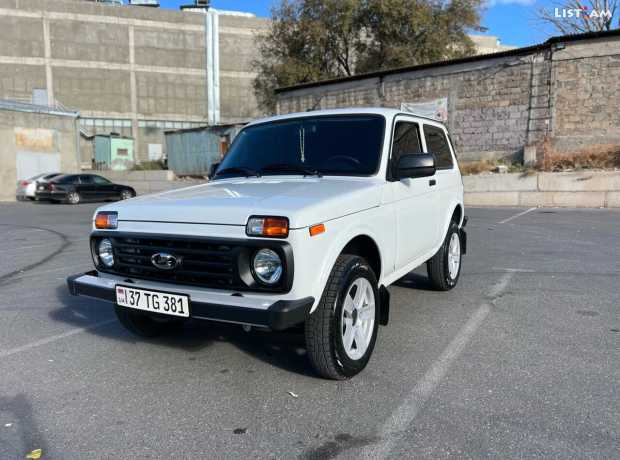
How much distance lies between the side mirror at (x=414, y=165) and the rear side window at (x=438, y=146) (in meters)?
1.15

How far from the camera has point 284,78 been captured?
30.0 m

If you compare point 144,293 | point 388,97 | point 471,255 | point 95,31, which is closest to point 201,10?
Result: point 95,31

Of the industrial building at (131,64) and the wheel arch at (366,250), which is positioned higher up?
the industrial building at (131,64)

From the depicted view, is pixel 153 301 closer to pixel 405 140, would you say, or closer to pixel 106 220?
pixel 106 220

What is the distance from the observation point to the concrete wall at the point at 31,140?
78.7ft

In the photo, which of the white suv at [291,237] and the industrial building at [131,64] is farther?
the industrial building at [131,64]

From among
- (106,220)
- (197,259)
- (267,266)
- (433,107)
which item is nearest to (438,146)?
(267,266)

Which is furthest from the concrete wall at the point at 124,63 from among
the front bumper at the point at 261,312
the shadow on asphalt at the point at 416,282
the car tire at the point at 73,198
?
the front bumper at the point at 261,312

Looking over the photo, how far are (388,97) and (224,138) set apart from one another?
32.3 ft

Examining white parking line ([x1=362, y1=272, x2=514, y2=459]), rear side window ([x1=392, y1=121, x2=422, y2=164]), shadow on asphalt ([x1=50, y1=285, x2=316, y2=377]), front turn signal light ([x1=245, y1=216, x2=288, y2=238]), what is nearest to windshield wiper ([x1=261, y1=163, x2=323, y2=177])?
rear side window ([x1=392, y1=121, x2=422, y2=164])

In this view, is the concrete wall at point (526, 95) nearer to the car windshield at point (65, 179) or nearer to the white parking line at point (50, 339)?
the car windshield at point (65, 179)

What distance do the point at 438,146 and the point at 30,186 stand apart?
2182 cm

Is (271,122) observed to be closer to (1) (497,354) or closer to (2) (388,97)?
(1) (497,354)

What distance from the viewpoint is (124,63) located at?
4778cm
